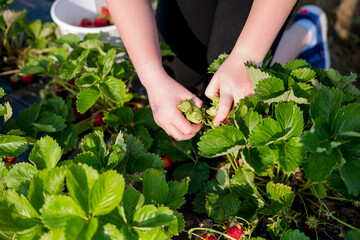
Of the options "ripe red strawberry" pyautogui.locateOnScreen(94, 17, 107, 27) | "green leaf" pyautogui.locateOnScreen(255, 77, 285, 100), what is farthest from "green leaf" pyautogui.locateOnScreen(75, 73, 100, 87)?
"ripe red strawberry" pyautogui.locateOnScreen(94, 17, 107, 27)

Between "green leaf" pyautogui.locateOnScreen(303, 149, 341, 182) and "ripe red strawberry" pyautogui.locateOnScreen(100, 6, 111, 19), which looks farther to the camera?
"ripe red strawberry" pyautogui.locateOnScreen(100, 6, 111, 19)

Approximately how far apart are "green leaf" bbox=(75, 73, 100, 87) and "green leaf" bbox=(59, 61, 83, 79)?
3 centimetres

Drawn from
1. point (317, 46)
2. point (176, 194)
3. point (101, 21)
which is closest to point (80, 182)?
point (176, 194)

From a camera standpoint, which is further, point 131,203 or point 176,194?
point 176,194

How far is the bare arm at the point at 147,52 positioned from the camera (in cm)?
94

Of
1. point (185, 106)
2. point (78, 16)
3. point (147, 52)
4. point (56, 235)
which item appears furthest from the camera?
Answer: point (78, 16)

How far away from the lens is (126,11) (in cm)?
99

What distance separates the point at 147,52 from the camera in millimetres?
1000

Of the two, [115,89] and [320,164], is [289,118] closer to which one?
[320,164]

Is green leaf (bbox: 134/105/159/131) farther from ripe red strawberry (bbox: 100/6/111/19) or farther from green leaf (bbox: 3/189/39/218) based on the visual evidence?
ripe red strawberry (bbox: 100/6/111/19)

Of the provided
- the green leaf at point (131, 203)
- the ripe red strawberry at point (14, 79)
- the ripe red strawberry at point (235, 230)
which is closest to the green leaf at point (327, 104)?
the ripe red strawberry at point (235, 230)

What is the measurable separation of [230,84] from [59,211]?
537 millimetres

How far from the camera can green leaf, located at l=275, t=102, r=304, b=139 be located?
72 cm

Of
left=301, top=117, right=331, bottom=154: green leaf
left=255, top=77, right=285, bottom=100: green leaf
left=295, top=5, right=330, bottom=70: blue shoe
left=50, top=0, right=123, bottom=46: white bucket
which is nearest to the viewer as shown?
left=301, top=117, right=331, bottom=154: green leaf
